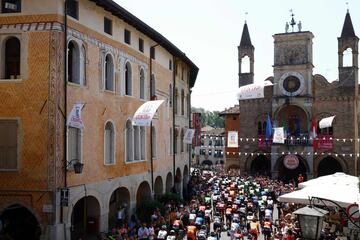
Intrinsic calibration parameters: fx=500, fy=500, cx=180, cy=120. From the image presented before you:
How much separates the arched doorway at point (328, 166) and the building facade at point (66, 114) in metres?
29.8

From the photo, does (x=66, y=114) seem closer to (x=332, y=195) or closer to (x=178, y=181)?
(x=332, y=195)

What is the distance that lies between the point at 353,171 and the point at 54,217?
3851 centimetres

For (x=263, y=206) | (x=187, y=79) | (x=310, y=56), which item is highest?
(x=310, y=56)

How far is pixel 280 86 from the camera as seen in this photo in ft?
173

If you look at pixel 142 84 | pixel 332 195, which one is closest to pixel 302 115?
pixel 142 84

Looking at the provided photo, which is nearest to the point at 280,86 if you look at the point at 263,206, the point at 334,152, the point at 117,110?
the point at 334,152

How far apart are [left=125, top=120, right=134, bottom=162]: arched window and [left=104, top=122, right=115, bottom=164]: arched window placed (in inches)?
75.0

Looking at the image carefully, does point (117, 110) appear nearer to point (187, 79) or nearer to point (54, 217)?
point (54, 217)

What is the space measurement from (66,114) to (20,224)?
569 centimetres

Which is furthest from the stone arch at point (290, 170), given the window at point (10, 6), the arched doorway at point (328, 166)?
the window at point (10, 6)

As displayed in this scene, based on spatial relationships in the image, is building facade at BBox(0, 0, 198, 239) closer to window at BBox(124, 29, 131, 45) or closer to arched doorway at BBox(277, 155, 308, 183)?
window at BBox(124, 29, 131, 45)

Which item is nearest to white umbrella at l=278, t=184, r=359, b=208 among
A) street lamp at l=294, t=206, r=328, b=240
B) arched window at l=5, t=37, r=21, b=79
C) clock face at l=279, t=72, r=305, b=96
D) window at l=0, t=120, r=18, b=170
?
street lamp at l=294, t=206, r=328, b=240

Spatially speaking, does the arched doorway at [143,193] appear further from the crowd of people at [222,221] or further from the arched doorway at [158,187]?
the arched doorway at [158,187]

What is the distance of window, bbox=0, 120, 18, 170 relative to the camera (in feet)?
62.0
